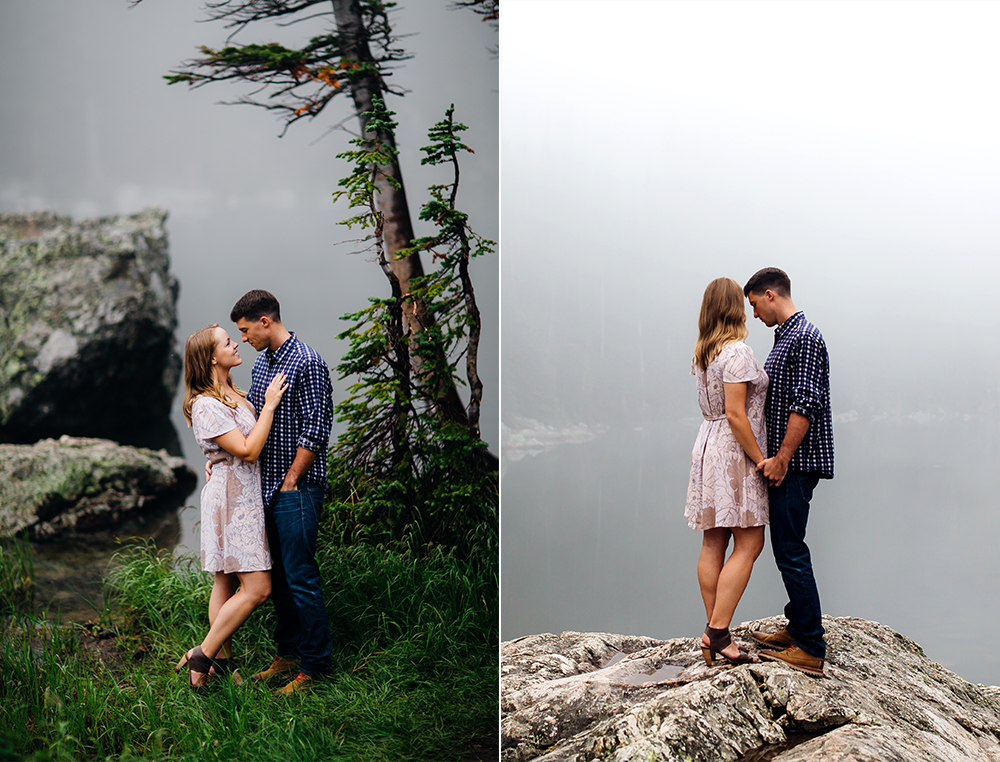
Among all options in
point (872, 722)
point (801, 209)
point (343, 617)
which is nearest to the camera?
point (872, 722)

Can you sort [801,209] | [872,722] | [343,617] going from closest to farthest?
[872,722] → [343,617] → [801,209]

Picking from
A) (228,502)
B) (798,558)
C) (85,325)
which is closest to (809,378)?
(798,558)

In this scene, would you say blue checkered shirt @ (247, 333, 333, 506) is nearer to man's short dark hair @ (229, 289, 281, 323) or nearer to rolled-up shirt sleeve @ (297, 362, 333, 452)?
rolled-up shirt sleeve @ (297, 362, 333, 452)

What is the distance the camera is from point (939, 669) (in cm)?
280

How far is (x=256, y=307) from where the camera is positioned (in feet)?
8.46

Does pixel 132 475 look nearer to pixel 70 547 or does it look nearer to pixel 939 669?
pixel 70 547

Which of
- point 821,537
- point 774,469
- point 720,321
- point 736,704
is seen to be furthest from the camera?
point 821,537

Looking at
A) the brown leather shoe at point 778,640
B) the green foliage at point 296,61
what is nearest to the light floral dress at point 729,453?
the brown leather shoe at point 778,640

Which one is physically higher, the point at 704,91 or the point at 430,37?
the point at 430,37

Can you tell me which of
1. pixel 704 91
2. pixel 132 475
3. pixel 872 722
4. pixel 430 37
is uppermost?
pixel 430 37

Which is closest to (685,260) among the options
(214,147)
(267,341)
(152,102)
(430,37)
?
(430,37)

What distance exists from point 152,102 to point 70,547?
181 centimetres

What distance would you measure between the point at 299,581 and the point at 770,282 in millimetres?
2308

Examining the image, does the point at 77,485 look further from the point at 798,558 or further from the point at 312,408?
the point at 798,558
